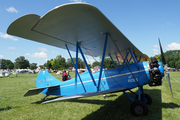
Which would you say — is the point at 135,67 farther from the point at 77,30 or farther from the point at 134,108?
the point at 77,30

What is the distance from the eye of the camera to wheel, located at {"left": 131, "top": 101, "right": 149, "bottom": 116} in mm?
3604

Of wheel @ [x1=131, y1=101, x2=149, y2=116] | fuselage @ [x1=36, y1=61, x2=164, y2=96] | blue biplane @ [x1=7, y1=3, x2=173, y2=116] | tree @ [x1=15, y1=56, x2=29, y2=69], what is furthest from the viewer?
tree @ [x1=15, y1=56, x2=29, y2=69]

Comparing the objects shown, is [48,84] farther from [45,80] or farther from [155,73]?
[155,73]

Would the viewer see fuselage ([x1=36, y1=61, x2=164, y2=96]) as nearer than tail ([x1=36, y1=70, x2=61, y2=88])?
Yes

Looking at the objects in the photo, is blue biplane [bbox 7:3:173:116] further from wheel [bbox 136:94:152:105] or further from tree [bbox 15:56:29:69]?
tree [bbox 15:56:29:69]

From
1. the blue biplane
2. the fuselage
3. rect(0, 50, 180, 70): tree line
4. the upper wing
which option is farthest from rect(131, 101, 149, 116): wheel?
rect(0, 50, 180, 70): tree line

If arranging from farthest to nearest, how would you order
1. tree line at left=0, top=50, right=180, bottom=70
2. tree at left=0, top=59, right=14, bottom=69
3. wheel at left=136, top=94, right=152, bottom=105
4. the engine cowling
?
tree at left=0, top=59, right=14, bottom=69 < tree line at left=0, top=50, right=180, bottom=70 < wheel at left=136, top=94, right=152, bottom=105 < the engine cowling

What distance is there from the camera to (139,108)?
3.70m

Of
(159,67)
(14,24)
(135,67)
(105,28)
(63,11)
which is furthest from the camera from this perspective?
(135,67)

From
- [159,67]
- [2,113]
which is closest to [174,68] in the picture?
[159,67]

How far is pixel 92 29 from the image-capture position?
3.36 metres

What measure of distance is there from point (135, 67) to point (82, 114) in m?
2.69

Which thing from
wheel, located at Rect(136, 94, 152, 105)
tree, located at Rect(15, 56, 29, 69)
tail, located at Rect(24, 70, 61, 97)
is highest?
tree, located at Rect(15, 56, 29, 69)

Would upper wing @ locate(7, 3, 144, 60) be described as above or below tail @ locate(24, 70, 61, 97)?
above
